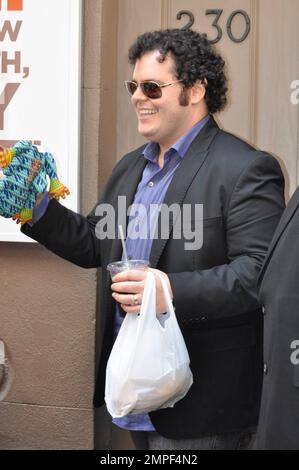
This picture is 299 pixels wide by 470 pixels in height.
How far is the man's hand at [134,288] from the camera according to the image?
7.59 feet

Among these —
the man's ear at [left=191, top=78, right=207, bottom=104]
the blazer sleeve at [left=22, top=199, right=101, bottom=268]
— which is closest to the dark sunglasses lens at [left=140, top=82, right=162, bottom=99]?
the man's ear at [left=191, top=78, right=207, bottom=104]

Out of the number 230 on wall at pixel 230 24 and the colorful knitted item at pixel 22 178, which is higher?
the number 230 on wall at pixel 230 24

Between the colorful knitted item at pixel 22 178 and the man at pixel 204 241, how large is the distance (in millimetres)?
122

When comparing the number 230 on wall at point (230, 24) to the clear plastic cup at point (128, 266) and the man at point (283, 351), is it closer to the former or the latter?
the clear plastic cup at point (128, 266)

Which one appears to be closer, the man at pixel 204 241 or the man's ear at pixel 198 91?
the man at pixel 204 241

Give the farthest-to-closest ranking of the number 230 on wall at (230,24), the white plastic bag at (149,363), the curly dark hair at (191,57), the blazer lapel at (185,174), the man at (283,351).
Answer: the number 230 on wall at (230,24), the curly dark hair at (191,57), the blazer lapel at (185,174), the white plastic bag at (149,363), the man at (283,351)

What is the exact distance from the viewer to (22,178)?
2.49 m

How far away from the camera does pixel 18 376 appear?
147 inches

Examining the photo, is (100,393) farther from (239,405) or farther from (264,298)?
(264,298)

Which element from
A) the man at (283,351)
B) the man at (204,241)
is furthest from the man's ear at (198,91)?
the man at (283,351)

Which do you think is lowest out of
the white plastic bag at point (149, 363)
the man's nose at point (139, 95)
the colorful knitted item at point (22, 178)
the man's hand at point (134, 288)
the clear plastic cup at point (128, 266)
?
the white plastic bag at point (149, 363)

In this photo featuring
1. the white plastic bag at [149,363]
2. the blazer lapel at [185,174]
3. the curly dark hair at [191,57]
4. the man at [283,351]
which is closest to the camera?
the man at [283,351]
